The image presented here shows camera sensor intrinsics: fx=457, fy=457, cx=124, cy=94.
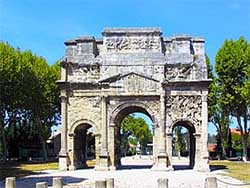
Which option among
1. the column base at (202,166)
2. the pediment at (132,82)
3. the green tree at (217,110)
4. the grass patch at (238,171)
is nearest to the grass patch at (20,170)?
the pediment at (132,82)

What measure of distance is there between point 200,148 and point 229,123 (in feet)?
61.9

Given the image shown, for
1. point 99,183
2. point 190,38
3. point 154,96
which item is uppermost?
point 190,38

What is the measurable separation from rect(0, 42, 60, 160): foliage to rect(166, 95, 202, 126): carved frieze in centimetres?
1516

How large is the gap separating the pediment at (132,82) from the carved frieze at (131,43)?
7.23 ft

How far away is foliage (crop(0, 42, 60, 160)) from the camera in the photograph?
4012 centimetres

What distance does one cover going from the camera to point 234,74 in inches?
1704

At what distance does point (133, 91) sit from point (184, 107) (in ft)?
12.5

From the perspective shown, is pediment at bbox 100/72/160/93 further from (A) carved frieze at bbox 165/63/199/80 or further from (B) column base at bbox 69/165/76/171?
(B) column base at bbox 69/165/76/171

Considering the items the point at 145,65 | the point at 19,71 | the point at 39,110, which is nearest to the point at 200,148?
the point at 145,65

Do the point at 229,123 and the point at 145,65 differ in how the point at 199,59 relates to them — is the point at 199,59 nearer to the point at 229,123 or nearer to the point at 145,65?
the point at 145,65

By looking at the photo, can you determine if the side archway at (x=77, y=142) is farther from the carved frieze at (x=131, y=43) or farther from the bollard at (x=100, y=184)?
the bollard at (x=100, y=184)

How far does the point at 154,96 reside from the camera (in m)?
32.7

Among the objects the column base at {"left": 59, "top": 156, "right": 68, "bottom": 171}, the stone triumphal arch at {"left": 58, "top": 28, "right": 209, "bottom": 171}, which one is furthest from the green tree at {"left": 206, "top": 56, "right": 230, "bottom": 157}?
the column base at {"left": 59, "top": 156, "right": 68, "bottom": 171}

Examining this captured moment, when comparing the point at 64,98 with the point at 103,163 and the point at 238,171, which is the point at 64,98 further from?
the point at 238,171
